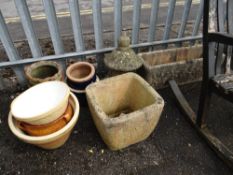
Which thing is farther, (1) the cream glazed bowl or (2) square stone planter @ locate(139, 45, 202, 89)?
(2) square stone planter @ locate(139, 45, 202, 89)

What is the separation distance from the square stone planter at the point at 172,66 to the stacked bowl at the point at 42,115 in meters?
0.81

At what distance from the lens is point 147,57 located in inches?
78.7

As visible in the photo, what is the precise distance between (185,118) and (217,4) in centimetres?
93

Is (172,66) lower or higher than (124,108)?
higher

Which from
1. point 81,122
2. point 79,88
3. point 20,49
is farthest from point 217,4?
point 20,49

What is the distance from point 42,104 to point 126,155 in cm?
70

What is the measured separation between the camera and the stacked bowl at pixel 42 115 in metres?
1.27

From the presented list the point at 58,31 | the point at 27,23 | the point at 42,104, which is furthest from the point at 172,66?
the point at 27,23

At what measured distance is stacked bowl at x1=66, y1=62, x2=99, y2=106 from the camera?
5.69 feet

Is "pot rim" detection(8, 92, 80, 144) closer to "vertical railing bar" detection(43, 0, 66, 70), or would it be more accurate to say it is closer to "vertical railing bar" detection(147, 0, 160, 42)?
"vertical railing bar" detection(43, 0, 66, 70)

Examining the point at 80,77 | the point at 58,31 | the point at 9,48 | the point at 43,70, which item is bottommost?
the point at 80,77

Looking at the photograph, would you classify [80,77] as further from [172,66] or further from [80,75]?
[172,66]

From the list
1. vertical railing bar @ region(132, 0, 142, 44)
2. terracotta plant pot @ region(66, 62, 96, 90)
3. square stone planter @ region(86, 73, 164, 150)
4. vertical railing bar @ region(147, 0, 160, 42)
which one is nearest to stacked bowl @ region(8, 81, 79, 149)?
square stone planter @ region(86, 73, 164, 150)

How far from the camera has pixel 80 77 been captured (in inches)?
74.9
